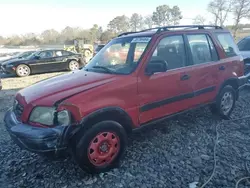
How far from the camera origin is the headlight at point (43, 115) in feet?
9.12

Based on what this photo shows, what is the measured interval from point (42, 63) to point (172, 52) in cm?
1053

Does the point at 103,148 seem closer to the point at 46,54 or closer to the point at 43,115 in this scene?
the point at 43,115

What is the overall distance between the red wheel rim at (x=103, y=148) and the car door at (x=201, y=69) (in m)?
1.58

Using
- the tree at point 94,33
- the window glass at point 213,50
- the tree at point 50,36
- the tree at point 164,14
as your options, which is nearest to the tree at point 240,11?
the tree at point 164,14

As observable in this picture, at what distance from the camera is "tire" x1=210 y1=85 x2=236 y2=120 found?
4.66 meters

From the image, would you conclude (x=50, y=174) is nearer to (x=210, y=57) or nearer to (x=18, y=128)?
(x=18, y=128)

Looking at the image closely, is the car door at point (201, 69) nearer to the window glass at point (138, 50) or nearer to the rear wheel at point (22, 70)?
the window glass at point (138, 50)

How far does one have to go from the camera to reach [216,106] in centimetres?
468

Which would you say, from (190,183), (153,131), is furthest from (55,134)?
(153,131)

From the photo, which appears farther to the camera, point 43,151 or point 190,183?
point 190,183

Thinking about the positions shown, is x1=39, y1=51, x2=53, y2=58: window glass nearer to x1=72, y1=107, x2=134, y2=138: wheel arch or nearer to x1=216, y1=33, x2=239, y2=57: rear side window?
x1=216, y1=33, x2=239, y2=57: rear side window

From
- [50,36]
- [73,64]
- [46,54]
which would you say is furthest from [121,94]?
[50,36]

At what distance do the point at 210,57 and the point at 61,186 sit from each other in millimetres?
3366

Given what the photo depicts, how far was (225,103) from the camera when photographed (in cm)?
486
